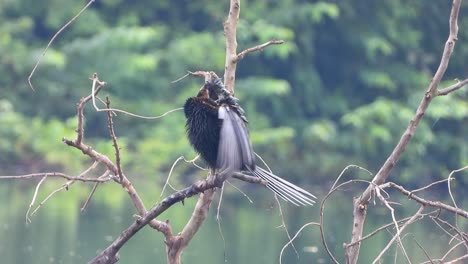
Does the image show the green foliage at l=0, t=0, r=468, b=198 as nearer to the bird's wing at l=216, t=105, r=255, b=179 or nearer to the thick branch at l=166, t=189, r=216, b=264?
the thick branch at l=166, t=189, r=216, b=264

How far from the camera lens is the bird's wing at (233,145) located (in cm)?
528

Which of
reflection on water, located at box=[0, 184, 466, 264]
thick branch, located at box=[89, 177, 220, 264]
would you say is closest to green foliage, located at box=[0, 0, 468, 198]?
reflection on water, located at box=[0, 184, 466, 264]

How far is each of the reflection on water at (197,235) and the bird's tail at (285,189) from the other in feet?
13.6

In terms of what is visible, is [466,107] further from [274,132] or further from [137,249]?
[137,249]

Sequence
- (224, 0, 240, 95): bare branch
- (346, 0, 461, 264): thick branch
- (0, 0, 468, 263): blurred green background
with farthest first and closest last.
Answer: (0, 0, 468, 263): blurred green background → (224, 0, 240, 95): bare branch → (346, 0, 461, 264): thick branch

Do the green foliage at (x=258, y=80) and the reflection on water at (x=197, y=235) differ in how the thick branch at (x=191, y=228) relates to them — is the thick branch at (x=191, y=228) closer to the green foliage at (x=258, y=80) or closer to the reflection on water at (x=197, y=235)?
the reflection on water at (x=197, y=235)

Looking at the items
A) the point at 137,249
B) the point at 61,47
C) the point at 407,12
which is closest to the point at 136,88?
the point at 61,47

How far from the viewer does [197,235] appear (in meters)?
12.5

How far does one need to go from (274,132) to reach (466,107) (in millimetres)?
3330

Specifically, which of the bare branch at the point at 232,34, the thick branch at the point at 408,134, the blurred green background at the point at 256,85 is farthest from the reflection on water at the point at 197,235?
the bare branch at the point at 232,34

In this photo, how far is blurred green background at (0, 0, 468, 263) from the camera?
1884 cm

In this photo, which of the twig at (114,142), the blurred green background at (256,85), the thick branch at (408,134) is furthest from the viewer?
the blurred green background at (256,85)

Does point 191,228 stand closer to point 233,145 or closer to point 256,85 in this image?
point 233,145

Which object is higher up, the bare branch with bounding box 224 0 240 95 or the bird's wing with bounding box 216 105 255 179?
the bare branch with bounding box 224 0 240 95
